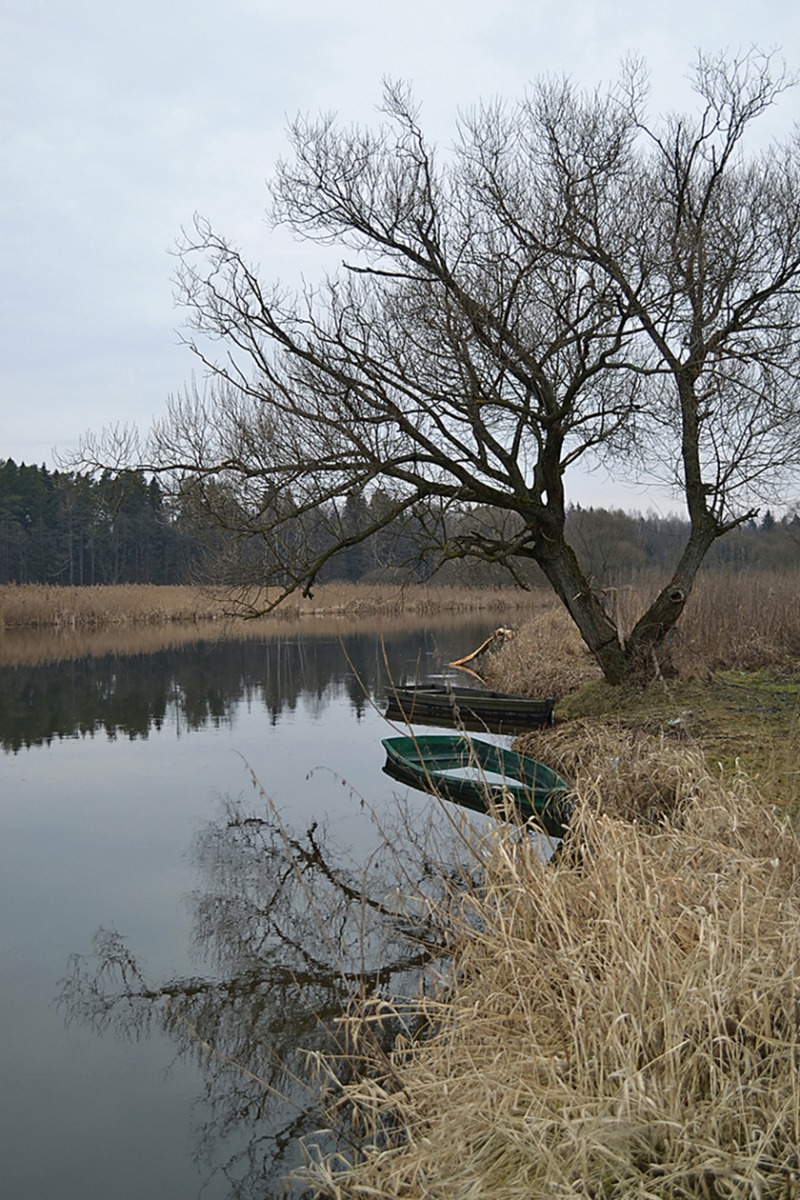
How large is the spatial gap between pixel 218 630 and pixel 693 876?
90.6 ft

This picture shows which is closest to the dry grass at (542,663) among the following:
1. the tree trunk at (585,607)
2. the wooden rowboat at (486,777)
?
the tree trunk at (585,607)

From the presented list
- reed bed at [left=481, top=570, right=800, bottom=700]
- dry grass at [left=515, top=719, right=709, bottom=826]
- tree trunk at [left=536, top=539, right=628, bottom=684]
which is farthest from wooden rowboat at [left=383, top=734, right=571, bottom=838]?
reed bed at [left=481, top=570, right=800, bottom=700]

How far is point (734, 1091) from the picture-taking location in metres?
2.67

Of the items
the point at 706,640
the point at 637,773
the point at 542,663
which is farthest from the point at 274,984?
the point at 542,663

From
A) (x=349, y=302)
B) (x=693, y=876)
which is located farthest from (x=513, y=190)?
(x=693, y=876)

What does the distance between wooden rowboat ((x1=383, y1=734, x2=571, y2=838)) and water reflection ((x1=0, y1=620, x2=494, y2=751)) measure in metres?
1.10

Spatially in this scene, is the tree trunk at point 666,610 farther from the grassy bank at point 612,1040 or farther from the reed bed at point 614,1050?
the reed bed at point 614,1050

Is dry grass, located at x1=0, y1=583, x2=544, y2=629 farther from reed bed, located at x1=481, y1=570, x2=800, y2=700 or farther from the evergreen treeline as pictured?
the evergreen treeline

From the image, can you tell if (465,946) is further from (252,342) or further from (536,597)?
(536,597)

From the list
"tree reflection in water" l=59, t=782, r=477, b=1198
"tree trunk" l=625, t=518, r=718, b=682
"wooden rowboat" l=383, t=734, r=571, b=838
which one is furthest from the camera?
"tree trunk" l=625, t=518, r=718, b=682

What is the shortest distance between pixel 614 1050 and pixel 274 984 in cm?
282

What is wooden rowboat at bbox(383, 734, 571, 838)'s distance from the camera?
656 cm

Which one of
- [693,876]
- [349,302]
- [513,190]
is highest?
[513,190]

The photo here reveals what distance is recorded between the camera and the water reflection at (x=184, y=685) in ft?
47.6
